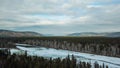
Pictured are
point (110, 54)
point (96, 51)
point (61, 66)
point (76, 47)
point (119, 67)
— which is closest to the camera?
point (61, 66)

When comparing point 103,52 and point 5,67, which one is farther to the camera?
point 103,52

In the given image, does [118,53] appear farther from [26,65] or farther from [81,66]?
[26,65]

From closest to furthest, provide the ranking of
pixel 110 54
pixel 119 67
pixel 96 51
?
pixel 119 67 → pixel 110 54 → pixel 96 51

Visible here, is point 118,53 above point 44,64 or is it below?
below

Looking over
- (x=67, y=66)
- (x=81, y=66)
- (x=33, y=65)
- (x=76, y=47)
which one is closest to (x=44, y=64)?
(x=33, y=65)

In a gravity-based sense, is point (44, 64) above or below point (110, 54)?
above

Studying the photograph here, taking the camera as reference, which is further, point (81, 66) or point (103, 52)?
point (103, 52)

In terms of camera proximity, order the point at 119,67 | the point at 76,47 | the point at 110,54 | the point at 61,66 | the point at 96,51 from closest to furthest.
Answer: the point at 61,66 < the point at 119,67 < the point at 110,54 < the point at 96,51 < the point at 76,47

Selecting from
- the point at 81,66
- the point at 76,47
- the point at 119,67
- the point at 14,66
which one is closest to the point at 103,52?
the point at 76,47

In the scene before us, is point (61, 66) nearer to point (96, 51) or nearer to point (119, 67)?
point (119, 67)
